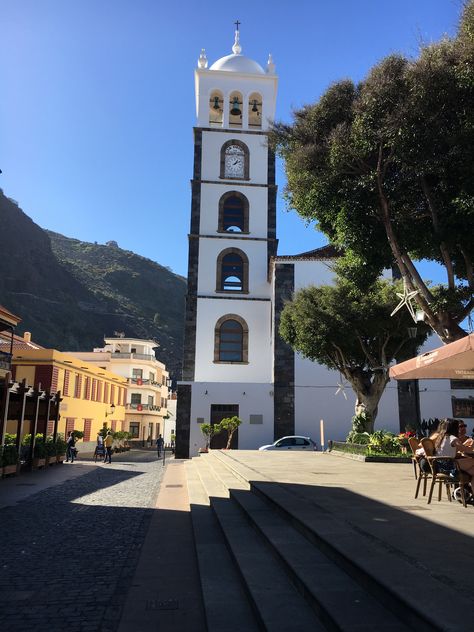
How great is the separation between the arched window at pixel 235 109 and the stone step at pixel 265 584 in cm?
3084

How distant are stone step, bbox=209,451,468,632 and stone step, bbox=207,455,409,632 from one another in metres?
0.06

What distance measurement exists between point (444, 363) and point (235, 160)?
27858 mm

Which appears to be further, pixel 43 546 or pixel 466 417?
pixel 466 417

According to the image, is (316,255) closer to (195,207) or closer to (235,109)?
(195,207)

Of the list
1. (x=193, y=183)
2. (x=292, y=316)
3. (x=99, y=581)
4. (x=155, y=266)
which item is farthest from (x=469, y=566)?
(x=155, y=266)

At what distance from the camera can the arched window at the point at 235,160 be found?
3291cm

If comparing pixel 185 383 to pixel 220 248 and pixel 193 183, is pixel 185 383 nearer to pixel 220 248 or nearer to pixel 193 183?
pixel 220 248

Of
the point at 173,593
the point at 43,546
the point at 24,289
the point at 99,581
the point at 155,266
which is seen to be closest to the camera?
the point at 173,593

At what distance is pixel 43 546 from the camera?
6812mm

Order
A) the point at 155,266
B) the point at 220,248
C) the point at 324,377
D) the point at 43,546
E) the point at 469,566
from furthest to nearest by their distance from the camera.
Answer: the point at 155,266, the point at 220,248, the point at 324,377, the point at 43,546, the point at 469,566

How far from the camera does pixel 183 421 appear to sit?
92.8 ft

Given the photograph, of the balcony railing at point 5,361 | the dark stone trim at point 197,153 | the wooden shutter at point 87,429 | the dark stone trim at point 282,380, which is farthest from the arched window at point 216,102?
the wooden shutter at point 87,429

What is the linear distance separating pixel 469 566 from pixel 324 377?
80.7ft

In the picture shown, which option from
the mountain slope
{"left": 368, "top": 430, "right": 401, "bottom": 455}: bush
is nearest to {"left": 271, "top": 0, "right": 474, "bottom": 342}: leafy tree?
{"left": 368, "top": 430, "right": 401, "bottom": 455}: bush
